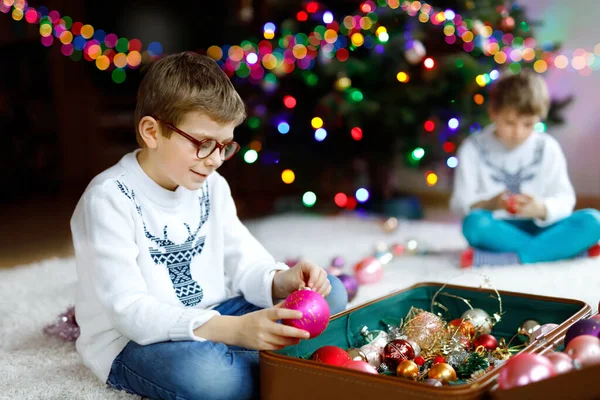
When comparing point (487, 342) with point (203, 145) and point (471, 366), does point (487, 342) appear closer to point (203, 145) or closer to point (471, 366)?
point (471, 366)

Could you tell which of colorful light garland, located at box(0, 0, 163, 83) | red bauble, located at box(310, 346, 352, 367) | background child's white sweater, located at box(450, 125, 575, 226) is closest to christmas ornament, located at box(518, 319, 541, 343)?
red bauble, located at box(310, 346, 352, 367)

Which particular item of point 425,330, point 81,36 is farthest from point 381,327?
point 81,36

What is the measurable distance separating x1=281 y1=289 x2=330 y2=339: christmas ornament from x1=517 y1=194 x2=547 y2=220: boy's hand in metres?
1.26

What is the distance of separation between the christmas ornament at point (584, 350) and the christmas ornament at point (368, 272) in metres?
1.05

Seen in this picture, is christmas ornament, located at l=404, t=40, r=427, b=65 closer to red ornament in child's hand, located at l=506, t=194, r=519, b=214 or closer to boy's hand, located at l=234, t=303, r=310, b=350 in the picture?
red ornament in child's hand, located at l=506, t=194, r=519, b=214

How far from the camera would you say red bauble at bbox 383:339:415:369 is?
44.8 inches

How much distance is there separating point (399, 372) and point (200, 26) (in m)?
3.28

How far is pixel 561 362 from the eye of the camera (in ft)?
2.81

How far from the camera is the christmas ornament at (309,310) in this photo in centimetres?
102

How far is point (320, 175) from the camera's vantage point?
10.8 ft

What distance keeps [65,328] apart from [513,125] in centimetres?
160

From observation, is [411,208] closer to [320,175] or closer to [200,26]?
[320,175]

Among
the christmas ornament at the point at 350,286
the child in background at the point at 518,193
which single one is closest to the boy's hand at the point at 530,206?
the child in background at the point at 518,193

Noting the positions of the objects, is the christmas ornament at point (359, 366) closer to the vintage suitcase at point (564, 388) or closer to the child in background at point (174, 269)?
the child in background at point (174, 269)
